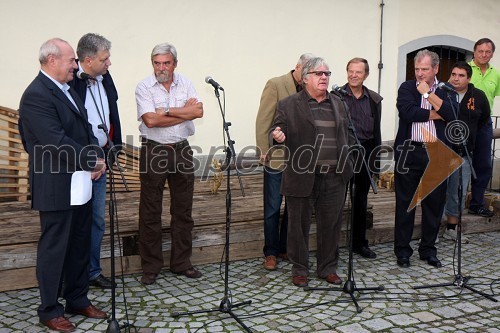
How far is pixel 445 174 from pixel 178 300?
2.89m

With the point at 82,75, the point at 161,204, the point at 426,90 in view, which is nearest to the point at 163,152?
the point at 161,204

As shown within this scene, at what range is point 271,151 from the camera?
5391 millimetres

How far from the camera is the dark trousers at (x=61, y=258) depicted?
409 centimetres

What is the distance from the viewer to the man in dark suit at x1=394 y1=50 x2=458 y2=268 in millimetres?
5395

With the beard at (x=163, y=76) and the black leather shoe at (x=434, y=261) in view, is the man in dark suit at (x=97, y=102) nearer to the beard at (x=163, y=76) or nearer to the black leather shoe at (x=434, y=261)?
the beard at (x=163, y=76)

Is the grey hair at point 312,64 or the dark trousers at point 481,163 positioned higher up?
the grey hair at point 312,64

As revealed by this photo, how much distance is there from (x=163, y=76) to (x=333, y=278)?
94.0 inches

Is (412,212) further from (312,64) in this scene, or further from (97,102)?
(97,102)

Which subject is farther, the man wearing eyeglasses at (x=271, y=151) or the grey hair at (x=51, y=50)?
the man wearing eyeglasses at (x=271, y=151)

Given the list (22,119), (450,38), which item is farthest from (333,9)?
(22,119)

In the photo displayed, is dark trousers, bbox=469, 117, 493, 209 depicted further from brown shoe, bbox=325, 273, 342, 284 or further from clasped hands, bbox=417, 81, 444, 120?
brown shoe, bbox=325, 273, 342, 284

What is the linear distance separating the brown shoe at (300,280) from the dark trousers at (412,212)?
122 cm

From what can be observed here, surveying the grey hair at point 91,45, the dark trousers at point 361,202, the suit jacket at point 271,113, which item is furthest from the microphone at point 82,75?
the dark trousers at point 361,202

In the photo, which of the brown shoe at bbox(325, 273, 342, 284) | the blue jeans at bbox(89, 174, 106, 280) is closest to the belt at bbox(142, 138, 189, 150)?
the blue jeans at bbox(89, 174, 106, 280)
